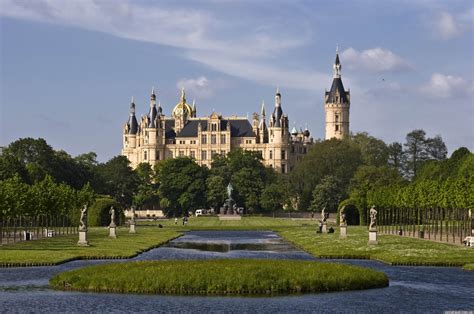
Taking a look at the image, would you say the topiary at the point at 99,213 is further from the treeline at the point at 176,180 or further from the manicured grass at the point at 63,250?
the manicured grass at the point at 63,250

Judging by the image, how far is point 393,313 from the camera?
3794cm

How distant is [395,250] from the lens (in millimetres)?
64688

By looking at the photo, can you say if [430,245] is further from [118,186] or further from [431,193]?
[118,186]

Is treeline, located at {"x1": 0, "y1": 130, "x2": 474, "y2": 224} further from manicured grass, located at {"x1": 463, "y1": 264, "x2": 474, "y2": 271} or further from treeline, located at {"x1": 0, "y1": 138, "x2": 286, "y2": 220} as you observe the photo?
manicured grass, located at {"x1": 463, "y1": 264, "x2": 474, "y2": 271}

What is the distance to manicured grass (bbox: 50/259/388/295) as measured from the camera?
43.7 meters

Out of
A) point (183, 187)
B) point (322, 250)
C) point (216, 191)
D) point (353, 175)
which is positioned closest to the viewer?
→ point (322, 250)

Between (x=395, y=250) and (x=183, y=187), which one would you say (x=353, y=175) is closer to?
(x=183, y=187)

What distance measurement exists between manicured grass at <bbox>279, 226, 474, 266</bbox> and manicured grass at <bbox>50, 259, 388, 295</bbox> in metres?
11.3

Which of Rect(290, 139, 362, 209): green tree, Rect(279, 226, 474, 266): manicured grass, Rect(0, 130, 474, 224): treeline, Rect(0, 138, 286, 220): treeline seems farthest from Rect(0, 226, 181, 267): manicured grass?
Rect(290, 139, 362, 209): green tree

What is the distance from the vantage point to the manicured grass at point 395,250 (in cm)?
5819

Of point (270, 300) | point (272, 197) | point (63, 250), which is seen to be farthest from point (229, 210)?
point (270, 300)

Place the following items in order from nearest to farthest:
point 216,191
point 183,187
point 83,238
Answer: point 83,238, point 216,191, point 183,187

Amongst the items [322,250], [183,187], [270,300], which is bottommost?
[270,300]

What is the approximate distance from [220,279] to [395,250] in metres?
23.0
